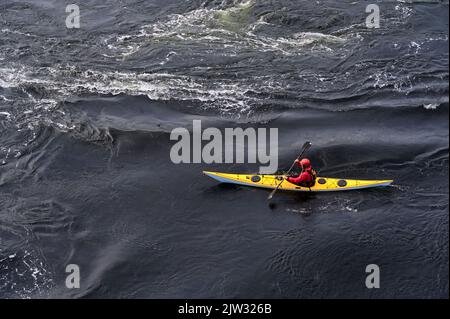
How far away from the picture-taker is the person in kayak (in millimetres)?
24672

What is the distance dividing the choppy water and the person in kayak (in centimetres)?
84

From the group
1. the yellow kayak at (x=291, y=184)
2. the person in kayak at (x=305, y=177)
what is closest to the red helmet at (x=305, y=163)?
the person in kayak at (x=305, y=177)

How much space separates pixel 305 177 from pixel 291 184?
88 centimetres

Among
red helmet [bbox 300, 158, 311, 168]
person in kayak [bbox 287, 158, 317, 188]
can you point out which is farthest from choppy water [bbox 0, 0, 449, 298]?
red helmet [bbox 300, 158, 311, 168]

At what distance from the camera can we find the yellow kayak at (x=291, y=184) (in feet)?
82.1

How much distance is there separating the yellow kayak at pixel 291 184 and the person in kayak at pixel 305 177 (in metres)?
0.23

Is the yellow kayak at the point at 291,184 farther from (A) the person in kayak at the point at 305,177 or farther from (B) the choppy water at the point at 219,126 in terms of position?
(B) the choppy water at the point at 219,126

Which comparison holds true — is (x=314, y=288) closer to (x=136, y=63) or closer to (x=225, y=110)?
(x=225, y=110)

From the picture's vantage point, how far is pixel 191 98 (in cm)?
3148

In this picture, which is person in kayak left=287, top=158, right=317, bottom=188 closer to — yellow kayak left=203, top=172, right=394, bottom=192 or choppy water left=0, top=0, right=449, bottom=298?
yellow kayak left=203, top=172, right=394, bottom=192

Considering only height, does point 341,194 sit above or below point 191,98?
below

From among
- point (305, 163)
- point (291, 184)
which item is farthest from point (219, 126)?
point (305, 163)

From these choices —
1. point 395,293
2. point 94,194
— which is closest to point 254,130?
point 94,194

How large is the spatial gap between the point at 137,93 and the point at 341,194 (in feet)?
43.0
